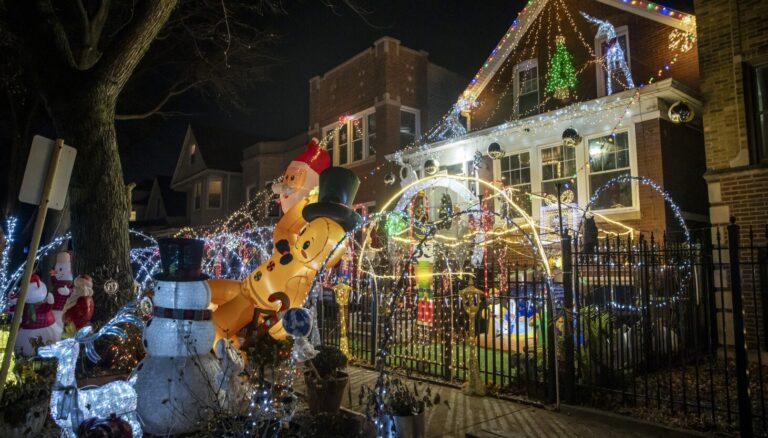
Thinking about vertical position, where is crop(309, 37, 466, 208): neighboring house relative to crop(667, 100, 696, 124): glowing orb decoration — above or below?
above

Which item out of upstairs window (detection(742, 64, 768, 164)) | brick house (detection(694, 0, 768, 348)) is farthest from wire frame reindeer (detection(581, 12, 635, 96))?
upstairs window (detection(742, 64, 768, 164))

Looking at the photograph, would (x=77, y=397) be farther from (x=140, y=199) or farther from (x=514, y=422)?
(x=140, y=199)

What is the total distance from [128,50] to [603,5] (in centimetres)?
1236

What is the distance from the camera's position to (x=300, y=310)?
5570 millimetres

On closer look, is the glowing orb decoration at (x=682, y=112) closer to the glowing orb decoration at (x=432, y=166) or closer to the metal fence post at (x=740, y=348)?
the metal fence post at (x=740, y=348)

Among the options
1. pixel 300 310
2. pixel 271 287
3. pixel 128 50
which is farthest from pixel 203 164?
pixel 300 310

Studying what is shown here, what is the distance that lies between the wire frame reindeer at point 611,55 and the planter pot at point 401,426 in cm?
1154

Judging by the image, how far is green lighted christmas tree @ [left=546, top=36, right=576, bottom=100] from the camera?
46.5ft

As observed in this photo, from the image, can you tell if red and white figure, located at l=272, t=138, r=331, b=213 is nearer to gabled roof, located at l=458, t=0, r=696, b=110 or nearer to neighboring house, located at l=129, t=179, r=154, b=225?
gabled roof, located at l=458, t=0, r=696, b=110

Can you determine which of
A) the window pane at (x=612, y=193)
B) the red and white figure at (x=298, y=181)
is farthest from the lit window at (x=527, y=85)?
the red and white figure at (x=298, y=181)

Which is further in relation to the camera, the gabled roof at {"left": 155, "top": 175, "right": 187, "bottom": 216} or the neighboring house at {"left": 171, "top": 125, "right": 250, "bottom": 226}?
the gabled roof at {"left": 155, "top": 175, "right": 187, "bottom": 216}

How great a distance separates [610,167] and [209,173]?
918 inches

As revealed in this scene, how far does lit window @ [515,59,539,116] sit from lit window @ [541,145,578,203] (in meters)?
1.82

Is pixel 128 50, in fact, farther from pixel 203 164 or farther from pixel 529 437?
pixel 203 164
